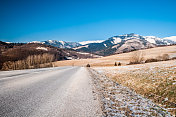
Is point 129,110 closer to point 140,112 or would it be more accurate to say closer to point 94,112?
point 140,112

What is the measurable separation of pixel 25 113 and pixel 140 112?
368cm

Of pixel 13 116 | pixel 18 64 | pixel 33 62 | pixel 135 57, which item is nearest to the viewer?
pixel 13 116

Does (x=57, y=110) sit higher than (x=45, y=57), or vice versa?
(x=45, y=57)

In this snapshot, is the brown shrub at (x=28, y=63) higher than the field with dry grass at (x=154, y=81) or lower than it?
higher

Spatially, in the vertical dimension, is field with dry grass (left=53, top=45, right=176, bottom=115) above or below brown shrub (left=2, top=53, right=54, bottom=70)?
below

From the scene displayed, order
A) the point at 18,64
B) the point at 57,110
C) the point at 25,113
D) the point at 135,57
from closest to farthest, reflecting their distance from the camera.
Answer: the point at 25,113 → the point at 57,110 → the point at 18,64 → the point at 135,57

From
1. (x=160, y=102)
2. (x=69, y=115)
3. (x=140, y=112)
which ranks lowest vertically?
(x=160, y=102)

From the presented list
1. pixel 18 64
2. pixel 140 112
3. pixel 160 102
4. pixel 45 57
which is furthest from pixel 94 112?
pixel 45 57

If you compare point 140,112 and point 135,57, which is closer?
point 140,112

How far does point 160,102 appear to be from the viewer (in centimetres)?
558

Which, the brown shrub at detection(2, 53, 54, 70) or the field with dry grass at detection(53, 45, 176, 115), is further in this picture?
the brown shrub at detection(2, 53, 54, 70)

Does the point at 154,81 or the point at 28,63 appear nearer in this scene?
the point at 154,81

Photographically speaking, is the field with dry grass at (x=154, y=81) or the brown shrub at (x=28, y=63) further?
the brown shrub at (x=28, y=63)

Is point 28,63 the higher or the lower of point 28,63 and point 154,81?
the higher
